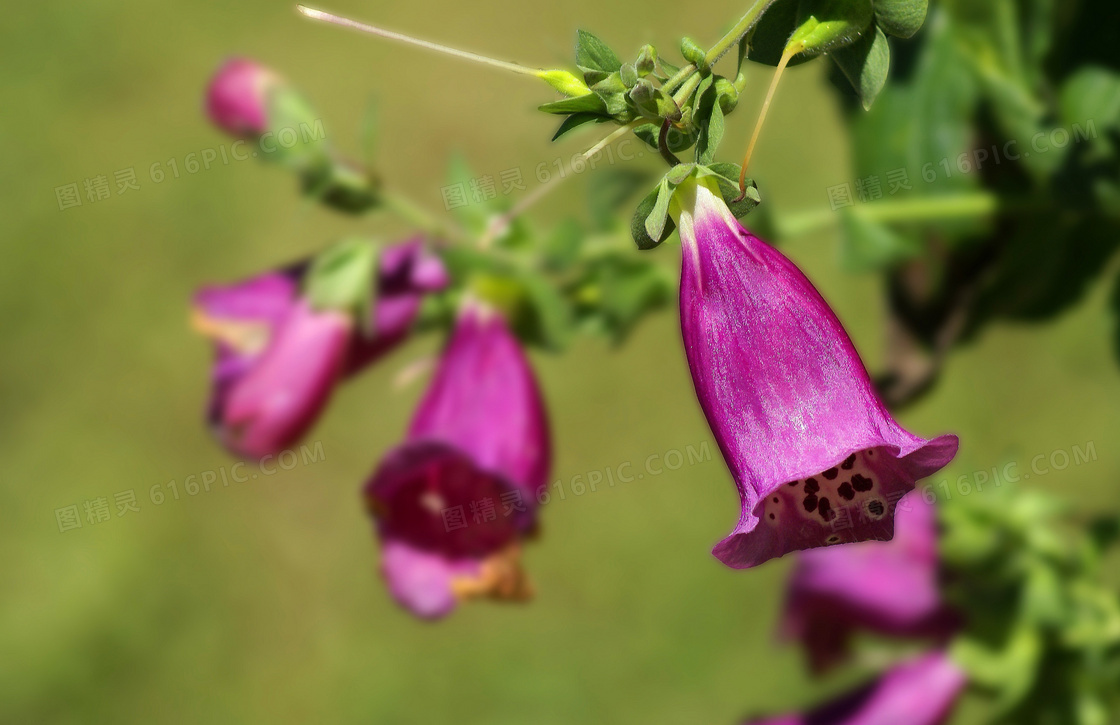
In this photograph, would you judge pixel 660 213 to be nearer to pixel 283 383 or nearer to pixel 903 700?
pixel 283 383

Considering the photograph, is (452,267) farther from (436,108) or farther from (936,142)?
(436,108)

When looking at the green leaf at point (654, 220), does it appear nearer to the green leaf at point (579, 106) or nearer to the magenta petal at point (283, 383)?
the green leaf at point (579, 106)

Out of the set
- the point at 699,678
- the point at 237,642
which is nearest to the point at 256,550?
the point at 237,642
